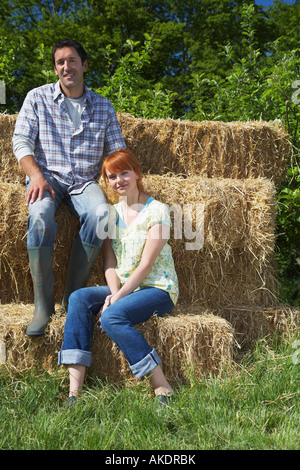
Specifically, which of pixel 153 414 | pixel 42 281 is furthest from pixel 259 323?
pixel 42 281

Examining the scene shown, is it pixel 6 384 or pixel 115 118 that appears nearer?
pixel 6 384

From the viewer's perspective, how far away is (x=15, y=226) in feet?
8.82

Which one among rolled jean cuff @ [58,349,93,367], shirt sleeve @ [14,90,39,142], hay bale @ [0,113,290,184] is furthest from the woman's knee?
hay bale @ [0,113,290,184]

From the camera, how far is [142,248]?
2494mm

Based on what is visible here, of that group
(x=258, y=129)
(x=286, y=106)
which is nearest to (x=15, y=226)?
(x=258, y=129)

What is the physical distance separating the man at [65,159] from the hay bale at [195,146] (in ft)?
1.17

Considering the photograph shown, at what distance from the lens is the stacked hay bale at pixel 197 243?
2.42m

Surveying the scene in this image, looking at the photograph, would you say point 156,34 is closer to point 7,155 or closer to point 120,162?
point 7,155

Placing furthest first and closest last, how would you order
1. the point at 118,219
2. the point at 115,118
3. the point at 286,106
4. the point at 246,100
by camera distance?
the point at 246,100
the point at 286,106
the point at 115,118
the point at 118,219

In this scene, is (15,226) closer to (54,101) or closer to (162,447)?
(54,101)

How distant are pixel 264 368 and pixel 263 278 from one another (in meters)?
0.76

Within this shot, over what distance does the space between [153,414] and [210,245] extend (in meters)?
1.25

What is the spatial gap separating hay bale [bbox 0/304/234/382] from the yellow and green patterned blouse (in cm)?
18

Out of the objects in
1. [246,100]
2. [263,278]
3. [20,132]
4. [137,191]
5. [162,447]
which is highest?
[246,100]
